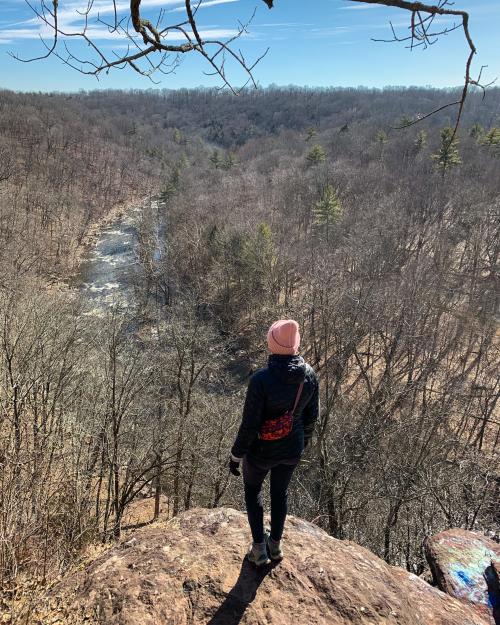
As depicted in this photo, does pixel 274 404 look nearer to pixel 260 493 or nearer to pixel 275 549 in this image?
pixel 260 493

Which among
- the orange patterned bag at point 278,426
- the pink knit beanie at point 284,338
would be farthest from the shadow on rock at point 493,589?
the pink knit beanie at point 284,338

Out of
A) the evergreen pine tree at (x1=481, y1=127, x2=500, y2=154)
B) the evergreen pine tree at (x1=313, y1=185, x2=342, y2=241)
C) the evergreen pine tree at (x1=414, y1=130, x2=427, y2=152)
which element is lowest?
the evergreen pine tree at (x1=313, y1=185, x2=342, y2=241)

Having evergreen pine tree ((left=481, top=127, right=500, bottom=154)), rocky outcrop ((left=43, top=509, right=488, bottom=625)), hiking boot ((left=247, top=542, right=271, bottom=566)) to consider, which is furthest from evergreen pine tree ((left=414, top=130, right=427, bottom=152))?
hiking boot ((left=247, top=542, right=271, bottom=566))

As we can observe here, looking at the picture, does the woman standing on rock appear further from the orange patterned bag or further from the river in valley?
the river in valley

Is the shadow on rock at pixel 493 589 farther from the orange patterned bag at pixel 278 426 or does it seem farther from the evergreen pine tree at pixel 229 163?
the evergreen pine tree at pixel 229 163

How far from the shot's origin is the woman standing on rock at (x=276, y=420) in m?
3.08

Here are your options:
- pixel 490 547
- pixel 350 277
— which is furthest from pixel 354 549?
pixel 350 277

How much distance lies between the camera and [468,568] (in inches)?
188

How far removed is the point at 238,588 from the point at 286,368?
210 cm

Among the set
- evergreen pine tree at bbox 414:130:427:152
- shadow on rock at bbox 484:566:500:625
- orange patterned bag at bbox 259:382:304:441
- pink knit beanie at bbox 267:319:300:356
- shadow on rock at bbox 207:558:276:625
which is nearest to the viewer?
pink knit beanie at bbox 267:319:300:356

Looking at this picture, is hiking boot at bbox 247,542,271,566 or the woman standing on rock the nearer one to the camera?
the woman standing on rock

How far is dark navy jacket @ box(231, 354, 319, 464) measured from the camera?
3086mm

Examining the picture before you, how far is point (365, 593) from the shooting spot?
3.64m

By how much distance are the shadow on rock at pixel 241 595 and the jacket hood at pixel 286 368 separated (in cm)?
196
